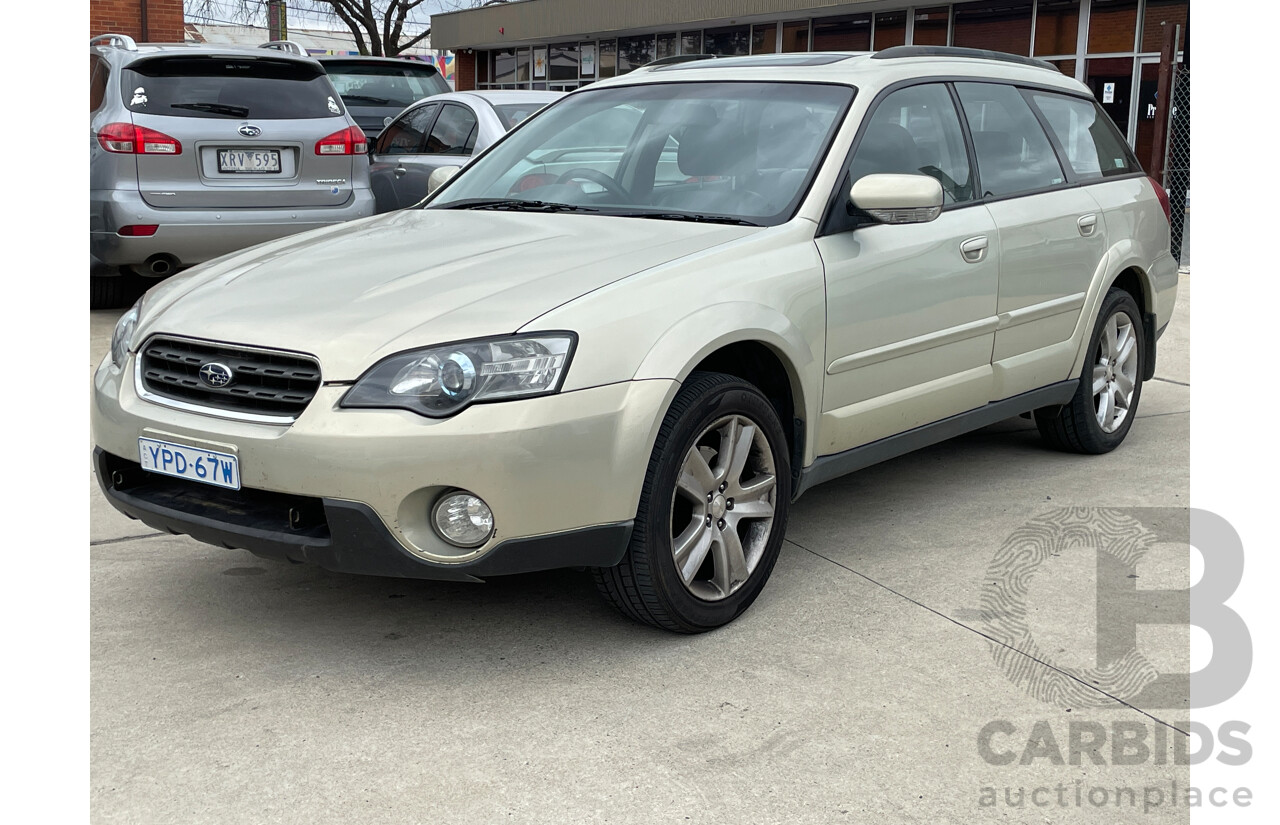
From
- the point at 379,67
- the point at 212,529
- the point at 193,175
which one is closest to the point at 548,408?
the point at 212,529

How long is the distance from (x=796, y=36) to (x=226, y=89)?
16649 mm

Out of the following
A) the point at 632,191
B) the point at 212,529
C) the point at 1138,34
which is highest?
the point at 1138,34

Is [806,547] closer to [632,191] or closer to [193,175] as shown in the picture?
[632,191]

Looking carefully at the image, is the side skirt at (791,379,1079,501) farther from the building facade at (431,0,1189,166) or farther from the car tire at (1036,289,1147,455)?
the building facade at (431,0,1189,166)

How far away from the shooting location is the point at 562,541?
3.28 m

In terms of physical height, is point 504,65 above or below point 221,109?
above

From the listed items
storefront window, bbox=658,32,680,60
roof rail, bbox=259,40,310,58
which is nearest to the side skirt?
roof rail, bbox=259,40,310,58

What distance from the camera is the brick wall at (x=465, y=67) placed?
116 feet

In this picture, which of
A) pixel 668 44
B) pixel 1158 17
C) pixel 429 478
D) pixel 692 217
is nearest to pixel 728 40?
pixel 668 44

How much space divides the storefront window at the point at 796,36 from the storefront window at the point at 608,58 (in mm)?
5511

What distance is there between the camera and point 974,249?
4.63 meters

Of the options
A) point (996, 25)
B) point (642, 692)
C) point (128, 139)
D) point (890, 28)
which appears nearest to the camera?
point (642, 692)

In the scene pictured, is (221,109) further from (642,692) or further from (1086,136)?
(642,692)

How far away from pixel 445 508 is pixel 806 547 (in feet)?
5.57
